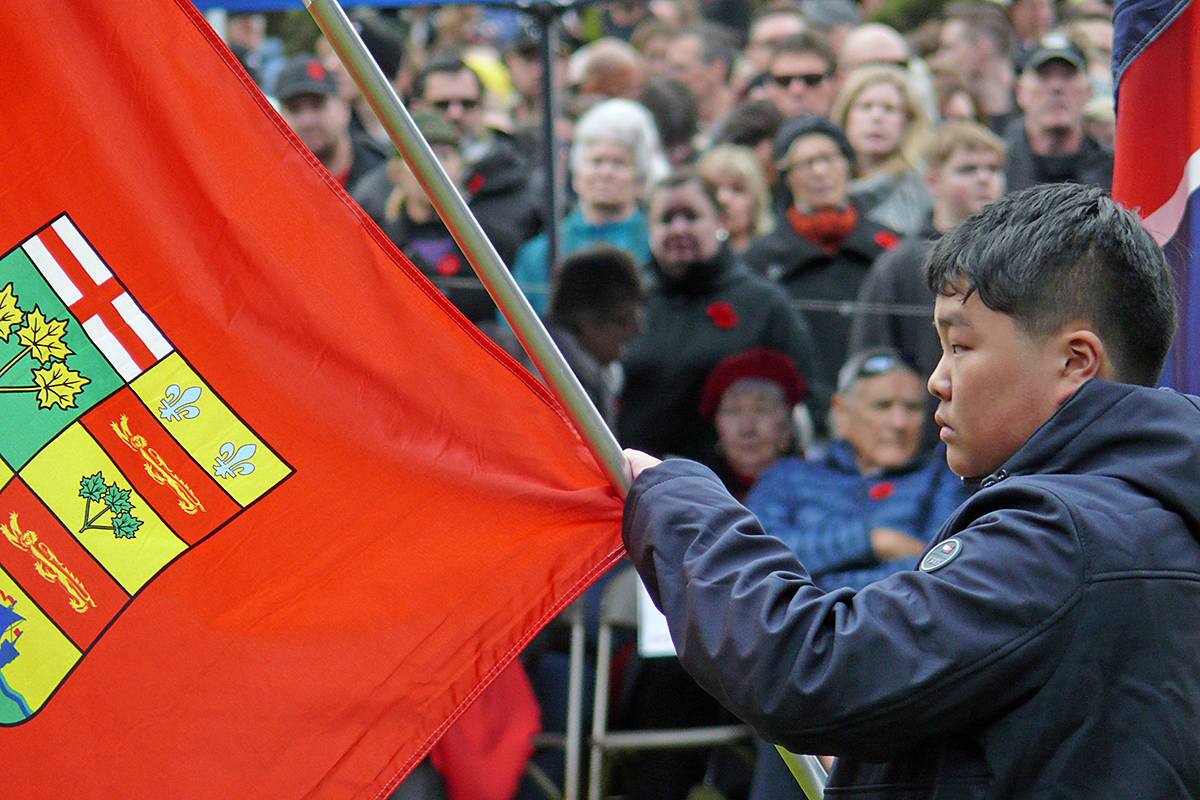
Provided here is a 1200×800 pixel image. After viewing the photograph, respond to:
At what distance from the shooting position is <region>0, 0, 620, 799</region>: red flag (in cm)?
221

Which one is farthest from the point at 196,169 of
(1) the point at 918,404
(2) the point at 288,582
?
(1) the point at 918,404

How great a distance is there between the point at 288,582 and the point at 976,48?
599 cm

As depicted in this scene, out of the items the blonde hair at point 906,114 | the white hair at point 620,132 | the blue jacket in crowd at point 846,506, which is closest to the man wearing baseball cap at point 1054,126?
A: the blonde hair at point 906,114

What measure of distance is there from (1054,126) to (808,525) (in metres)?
2.09

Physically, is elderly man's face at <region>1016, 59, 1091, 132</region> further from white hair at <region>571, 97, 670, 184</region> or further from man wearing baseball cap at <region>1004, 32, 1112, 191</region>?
white hair at <region>571, 97, 670, 184</region>

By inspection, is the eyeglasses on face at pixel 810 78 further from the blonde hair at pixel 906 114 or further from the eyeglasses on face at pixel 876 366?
the eyeglasses on face at pixel 876 366

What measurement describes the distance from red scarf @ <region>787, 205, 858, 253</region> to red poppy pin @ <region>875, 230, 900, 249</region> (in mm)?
103

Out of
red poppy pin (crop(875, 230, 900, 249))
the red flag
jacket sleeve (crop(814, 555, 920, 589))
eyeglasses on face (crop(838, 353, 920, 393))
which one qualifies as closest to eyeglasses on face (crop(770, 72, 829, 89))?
red poppy pin (crop(875, 230, 900, 249))

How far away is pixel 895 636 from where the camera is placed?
1.72 metres

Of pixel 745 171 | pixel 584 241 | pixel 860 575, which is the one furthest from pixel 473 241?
pixel 745 171

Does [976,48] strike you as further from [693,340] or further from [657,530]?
[657,530]

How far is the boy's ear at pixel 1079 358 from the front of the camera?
1875 millimetres

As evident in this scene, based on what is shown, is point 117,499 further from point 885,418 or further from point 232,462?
point 885,418

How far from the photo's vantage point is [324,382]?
2.33 meters
